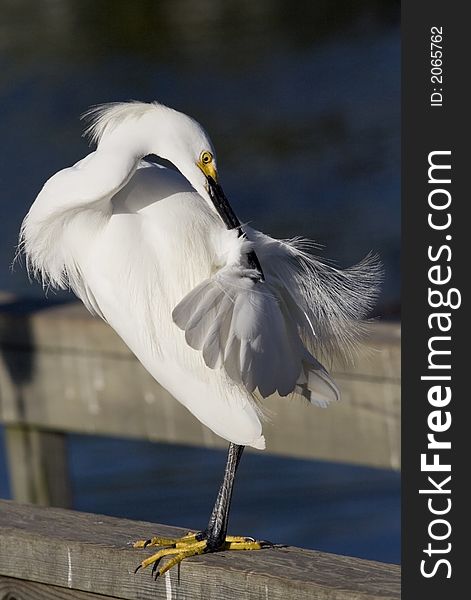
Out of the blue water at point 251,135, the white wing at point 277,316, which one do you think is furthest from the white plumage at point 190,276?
the blue water at point 251,135

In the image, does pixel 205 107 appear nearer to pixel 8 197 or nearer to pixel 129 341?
pixel 8 197

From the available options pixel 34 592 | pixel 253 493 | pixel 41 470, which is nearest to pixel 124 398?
pixel 41 470

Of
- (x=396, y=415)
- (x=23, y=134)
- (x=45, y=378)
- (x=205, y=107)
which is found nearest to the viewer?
(x=396, y=415)

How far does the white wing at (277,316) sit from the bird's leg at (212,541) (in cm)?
28

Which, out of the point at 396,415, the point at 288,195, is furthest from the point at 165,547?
the point at 288,195

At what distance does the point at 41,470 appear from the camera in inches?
241

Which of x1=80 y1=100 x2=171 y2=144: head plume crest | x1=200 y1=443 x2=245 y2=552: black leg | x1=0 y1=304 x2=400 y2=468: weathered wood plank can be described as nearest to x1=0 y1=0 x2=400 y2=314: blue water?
x1=0 y1=304 x2=400 y2=468: weathered wood plank

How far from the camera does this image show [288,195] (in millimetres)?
14086

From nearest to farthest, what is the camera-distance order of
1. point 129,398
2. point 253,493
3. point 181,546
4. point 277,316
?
point 181,546, point 277,316, point 129,398, point 253,493

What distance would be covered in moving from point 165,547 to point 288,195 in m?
11.6

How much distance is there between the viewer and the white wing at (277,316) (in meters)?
2.66

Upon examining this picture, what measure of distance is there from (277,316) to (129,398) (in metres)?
2.51

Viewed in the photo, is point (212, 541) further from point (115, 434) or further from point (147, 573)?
point (115, 434)

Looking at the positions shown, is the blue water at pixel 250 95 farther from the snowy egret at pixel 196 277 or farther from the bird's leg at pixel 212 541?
the bird's leg at pixel 212 541
